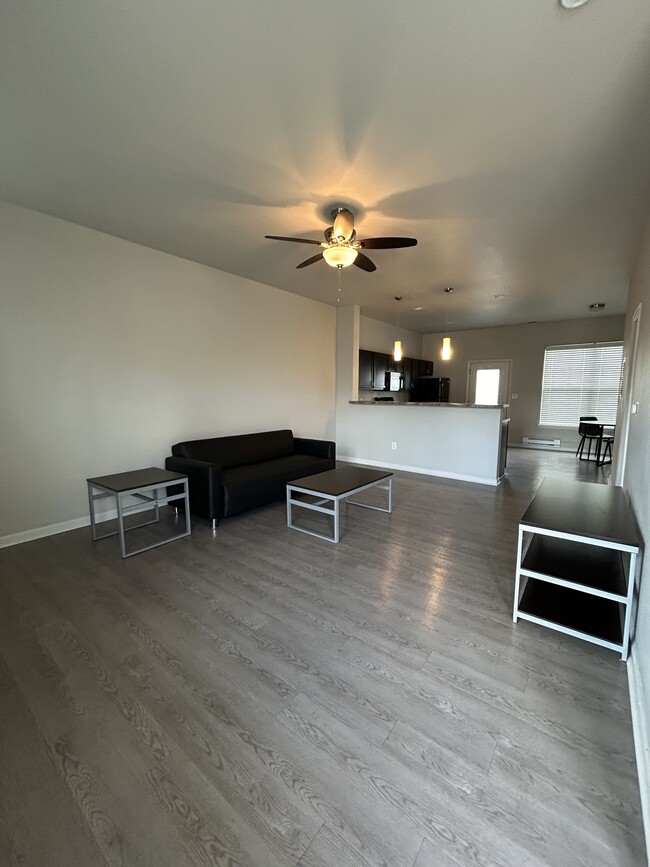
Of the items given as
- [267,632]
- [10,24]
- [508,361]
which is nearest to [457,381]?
[508,361]

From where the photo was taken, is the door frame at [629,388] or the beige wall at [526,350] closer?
Result: the door frame at [629,388]

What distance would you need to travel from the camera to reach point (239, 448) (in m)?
4.39

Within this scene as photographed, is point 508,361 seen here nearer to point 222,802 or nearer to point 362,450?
point 362,450

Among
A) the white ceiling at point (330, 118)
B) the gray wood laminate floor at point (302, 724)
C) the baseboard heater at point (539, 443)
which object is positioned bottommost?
the gray wood laminate floor at point (302, 724)

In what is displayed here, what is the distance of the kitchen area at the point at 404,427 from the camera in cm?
504

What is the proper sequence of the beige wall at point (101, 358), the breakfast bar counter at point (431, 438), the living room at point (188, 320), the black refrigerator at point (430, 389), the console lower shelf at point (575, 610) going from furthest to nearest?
the black refrigerator at point (430, 389)
the breakfast bar counter at point (431, 438)
the beige wall at point (101, 358)
the console lower shelf at point (575, 610)
the living room at point (188, 320)

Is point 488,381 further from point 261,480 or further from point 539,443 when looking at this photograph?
point 261,480

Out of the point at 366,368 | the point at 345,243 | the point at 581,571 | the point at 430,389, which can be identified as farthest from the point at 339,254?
the point at 430,389

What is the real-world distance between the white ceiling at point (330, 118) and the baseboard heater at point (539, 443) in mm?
5100

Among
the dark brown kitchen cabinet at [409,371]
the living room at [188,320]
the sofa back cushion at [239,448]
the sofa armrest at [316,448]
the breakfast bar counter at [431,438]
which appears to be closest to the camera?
the living room at [188,320]

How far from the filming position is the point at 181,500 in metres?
3.54

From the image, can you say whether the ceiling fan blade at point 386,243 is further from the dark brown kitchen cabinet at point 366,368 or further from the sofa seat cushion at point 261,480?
the dark brown kitchen cabinet at point 366,368

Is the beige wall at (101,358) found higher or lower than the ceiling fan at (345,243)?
lower

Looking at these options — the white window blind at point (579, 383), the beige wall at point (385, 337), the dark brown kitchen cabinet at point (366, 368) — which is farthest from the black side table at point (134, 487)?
the white window blind at point (579, 383)
